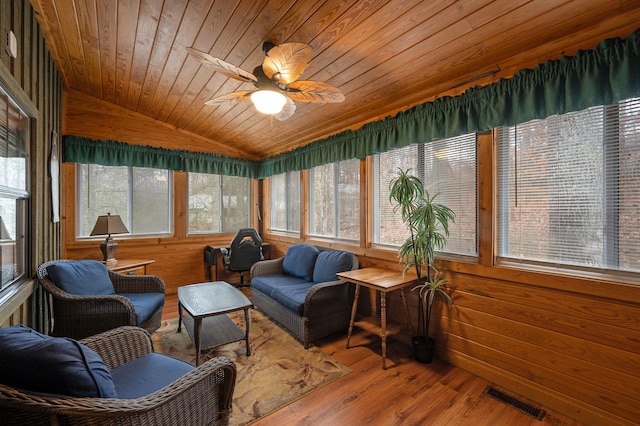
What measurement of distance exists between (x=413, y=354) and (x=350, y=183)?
2.05 metres

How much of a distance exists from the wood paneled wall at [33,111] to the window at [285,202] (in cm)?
299

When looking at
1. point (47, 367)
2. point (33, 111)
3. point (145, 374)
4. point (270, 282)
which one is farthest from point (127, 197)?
point (47, 367)

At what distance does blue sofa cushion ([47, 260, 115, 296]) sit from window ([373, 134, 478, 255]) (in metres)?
2.83

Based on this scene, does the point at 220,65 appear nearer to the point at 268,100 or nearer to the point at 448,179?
the point at 268,100

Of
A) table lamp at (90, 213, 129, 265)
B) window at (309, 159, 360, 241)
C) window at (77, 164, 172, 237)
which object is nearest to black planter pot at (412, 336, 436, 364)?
window at (309, 159, 360, 241)

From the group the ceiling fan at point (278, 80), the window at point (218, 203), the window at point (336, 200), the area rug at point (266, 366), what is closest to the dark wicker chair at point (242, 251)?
the window at point (218, 203)

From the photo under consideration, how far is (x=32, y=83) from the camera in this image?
2061 millimetres

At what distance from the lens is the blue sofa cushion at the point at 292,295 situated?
8.82 ft

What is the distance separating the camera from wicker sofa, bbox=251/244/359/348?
2.66 metres

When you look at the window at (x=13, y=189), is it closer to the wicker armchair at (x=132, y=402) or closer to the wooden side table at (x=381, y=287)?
the wicker armchair at (x=132, y=402)

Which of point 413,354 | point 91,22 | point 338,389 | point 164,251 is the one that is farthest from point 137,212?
point 413,354

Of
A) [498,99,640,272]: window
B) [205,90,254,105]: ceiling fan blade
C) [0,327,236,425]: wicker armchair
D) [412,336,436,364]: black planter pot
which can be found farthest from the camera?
[412,336,436,364]: black planter pot

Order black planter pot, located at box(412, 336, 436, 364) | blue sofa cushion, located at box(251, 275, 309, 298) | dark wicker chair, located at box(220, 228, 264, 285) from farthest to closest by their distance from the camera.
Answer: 1. dark wicker chair, located at box(220, 228, 264, 285)
2. blue sofa cushion, located at box(251, 275, 309, 298)
3. black planter pot, located at box(412, 336, 436, 364)

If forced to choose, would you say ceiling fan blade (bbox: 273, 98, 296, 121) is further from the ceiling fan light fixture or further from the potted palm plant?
the potted palm plant
